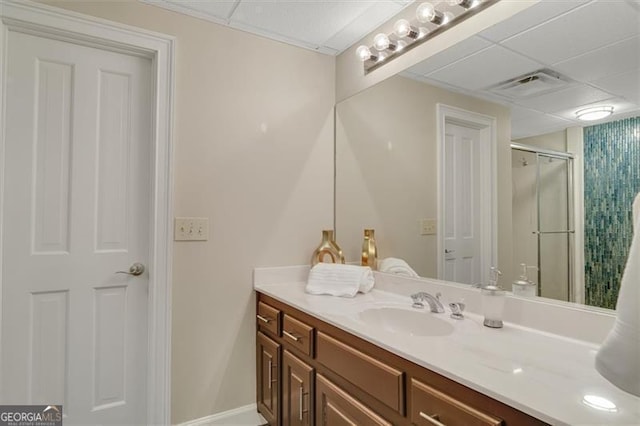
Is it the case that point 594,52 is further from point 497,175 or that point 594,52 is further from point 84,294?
point 84,294

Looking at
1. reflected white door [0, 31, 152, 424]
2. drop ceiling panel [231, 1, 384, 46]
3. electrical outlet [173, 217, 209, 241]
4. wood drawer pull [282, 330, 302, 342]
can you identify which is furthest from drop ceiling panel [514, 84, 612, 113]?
reflected white door [0, 31, 152, 424]

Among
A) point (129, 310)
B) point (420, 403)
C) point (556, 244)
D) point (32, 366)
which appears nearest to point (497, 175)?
point (556, 244)

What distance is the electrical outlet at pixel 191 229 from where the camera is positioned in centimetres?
170

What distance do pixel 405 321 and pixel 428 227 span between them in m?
0.47

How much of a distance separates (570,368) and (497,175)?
778 mm

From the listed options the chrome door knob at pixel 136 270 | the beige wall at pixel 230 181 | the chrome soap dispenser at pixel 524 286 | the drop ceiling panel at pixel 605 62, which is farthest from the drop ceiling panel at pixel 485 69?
the chrome door knob at pixel 136 270

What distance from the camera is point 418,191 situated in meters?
1.69

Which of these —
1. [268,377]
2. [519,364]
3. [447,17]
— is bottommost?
[268,377]

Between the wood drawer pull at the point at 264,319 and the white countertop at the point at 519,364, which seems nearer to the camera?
the white countertop at the point at 519,364

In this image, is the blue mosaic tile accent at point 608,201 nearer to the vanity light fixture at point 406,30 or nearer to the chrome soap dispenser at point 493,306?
the chrome soap dispenser at point 493,306

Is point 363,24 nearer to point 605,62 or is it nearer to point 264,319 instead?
point 605,62

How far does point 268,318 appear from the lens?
1.75 meters

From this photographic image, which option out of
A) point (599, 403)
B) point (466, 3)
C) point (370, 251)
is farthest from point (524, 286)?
point (466, 3)

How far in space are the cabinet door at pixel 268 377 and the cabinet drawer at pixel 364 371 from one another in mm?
433
